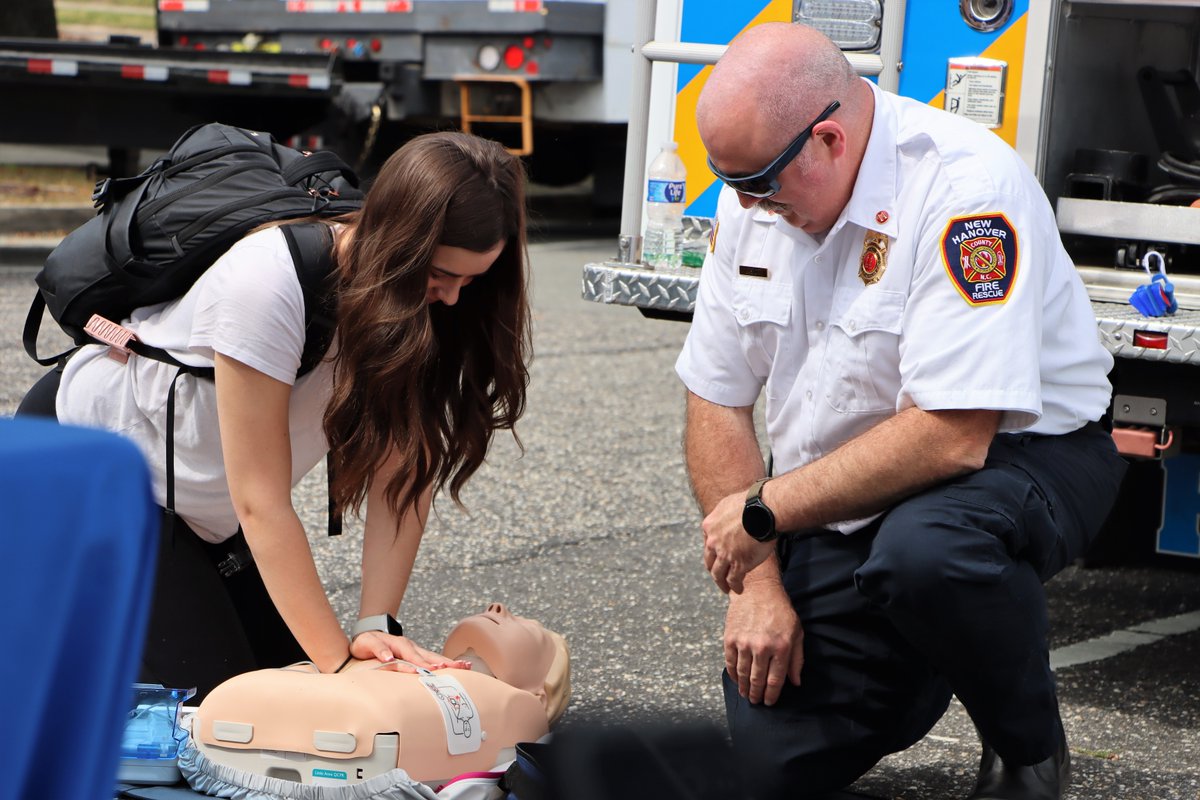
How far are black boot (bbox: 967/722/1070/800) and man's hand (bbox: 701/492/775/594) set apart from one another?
498mm

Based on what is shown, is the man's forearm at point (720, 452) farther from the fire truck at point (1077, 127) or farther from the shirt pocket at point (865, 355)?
the fire truck at point (1077, 127)

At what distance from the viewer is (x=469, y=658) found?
8.54 ft

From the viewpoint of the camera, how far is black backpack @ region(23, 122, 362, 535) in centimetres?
250

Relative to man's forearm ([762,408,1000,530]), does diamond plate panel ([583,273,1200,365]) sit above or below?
above

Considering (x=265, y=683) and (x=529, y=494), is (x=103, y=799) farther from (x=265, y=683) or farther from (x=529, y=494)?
(x=529, y=494)

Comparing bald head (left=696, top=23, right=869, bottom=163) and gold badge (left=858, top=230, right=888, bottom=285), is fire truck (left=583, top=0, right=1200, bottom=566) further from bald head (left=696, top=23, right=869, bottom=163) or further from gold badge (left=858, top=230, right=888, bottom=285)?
bald head (left=696, top=23, right=869, bottom=163)

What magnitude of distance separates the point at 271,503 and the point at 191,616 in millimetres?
385

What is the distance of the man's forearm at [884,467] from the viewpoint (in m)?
2.28

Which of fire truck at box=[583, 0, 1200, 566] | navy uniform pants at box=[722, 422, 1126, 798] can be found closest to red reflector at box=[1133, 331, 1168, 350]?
fire truck at box=[583, 0, 1200, 566]

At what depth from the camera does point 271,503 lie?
2453 mm

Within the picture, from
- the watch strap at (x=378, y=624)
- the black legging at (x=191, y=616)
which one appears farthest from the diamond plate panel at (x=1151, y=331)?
the black legging at (x=191, y=616)

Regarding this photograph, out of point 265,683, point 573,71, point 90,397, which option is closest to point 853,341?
point 265,683

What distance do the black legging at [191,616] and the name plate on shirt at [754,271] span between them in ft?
3.42

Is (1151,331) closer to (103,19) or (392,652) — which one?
(392,652)
